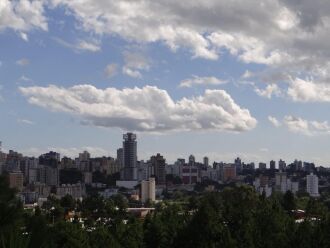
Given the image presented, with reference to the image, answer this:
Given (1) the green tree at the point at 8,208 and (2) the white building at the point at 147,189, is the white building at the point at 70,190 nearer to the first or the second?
(2) the white building at the point at 147,189

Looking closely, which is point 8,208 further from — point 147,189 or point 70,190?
point 70,190

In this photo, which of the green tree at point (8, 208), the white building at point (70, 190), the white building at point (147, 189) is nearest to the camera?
the green tree at point (8, 208)

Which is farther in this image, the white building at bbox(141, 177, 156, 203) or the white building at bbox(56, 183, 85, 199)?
the white building at bbox(56, 183, 85, 199)

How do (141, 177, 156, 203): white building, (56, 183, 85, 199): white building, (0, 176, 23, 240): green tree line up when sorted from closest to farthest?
(0, 176, 23, 240): green tree < (141, 177, 156, 203): white building < (56, 183, 85, 199): white building

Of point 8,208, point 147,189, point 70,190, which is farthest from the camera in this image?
point 70,190

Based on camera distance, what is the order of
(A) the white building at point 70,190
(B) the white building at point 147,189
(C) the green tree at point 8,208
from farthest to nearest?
(A) the white building at point 70,190 < (B) the white building at point 147,189 < (C) the green tree at point 8,208

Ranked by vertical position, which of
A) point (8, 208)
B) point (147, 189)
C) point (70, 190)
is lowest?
point (70, 190)

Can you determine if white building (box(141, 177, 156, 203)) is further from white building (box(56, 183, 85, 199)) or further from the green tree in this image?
the green tree

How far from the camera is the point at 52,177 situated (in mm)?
188000

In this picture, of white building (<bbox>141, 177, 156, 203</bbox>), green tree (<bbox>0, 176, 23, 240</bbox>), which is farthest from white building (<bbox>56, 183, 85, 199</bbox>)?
green tree (<bbox>0, 176, 23, 240</bbox>)

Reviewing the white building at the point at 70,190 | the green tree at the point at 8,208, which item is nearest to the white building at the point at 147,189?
the white building at the point at 70,190

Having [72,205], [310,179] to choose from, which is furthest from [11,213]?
[310,179]

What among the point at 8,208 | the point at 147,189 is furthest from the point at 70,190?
the point at 8,208

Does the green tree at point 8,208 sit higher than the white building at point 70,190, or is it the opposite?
the green tree at point 8,208
